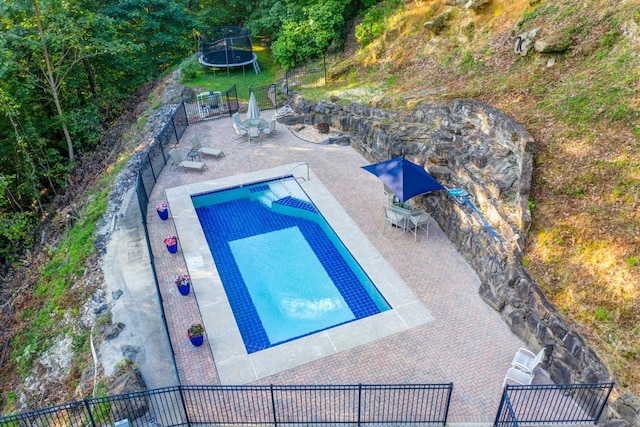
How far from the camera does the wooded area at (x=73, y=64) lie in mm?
19609

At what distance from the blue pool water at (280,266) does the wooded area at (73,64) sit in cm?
913

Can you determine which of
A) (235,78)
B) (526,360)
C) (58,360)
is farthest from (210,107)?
(526,360)

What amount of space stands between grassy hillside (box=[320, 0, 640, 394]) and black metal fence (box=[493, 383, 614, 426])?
62cm

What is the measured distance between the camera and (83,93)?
27.3 metres

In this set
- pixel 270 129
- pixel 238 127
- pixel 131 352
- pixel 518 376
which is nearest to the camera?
pixel 518 376

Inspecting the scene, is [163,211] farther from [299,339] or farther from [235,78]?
[235,78]

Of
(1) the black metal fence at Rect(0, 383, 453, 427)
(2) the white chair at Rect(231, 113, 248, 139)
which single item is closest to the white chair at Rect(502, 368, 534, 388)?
(1) the black metal fence at Rect(0, 383, 453, 427)

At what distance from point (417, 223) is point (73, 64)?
749 inches

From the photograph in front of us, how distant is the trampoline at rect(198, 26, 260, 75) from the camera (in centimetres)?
2811

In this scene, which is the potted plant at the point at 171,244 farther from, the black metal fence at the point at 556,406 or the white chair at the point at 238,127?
the black metal fence at the point at 556,406

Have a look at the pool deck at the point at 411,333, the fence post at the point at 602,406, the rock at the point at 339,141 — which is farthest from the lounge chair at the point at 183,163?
the fence post at the point at 602,406

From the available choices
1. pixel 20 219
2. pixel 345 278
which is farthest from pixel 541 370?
pixel 20 219

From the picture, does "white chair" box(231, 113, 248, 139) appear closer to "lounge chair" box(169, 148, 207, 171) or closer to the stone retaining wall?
"lounge chair" box(169, 148, 207, 171)

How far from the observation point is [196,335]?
992 centimetres
